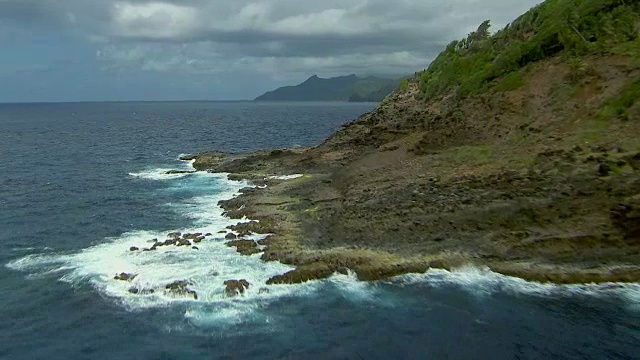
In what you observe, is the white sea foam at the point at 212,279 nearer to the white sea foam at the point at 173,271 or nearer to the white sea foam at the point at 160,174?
the white sea foam at the point at 173,271

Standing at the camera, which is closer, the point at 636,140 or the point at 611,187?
the point at 611,187

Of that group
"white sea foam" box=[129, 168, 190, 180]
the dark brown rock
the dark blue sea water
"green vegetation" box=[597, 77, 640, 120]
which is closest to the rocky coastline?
the dark brown rock

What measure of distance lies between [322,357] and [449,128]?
40606mm

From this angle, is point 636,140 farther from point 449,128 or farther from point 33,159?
point 33,159

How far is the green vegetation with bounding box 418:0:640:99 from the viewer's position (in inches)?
2386

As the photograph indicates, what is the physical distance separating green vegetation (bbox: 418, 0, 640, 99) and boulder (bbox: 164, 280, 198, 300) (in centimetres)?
4407

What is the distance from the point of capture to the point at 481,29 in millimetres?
86375

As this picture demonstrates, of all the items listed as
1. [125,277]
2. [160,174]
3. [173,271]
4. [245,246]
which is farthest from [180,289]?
[160,174]

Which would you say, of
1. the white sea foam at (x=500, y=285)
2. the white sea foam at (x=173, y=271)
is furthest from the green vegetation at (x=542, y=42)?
the white sea foam at (x=173, y=271)

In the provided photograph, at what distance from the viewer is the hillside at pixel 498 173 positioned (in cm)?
3875

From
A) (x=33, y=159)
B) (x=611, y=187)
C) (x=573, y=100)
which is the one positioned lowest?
(x=33, y=159)

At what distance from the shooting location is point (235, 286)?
3612 cm

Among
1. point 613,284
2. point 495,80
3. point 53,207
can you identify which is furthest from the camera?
point 495,80

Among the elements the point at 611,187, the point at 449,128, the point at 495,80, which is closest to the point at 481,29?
the point at 495,80
